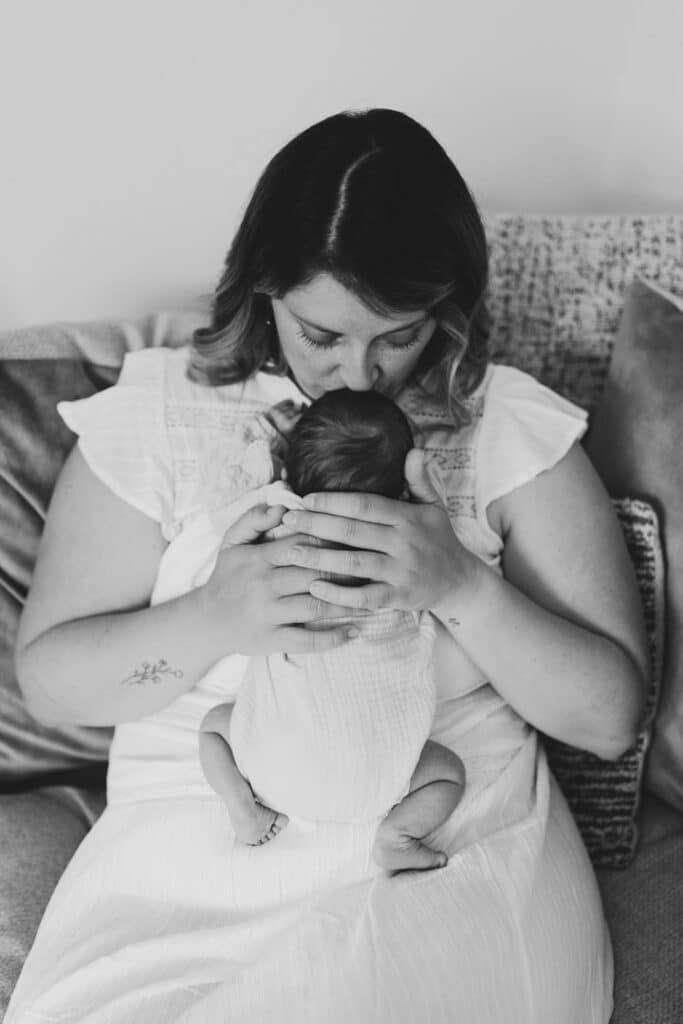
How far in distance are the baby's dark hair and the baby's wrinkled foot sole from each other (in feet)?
1.38

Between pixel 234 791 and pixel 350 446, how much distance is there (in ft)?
1.46

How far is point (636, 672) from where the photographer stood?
1.30m

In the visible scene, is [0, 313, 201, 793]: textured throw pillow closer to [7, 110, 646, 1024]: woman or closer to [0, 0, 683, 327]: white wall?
[7, 110, 646, 1024]: woman

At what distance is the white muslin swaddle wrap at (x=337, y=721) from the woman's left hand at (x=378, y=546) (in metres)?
0.05

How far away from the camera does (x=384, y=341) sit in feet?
3.92

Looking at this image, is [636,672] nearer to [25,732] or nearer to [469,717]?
[469,717]

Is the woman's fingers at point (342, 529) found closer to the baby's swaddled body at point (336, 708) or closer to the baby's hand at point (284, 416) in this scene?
the baby's swaddled body at point (336, 708)

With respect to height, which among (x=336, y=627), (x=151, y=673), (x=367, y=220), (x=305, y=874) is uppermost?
(x=367, y=220)

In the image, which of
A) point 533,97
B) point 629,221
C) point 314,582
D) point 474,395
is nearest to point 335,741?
point 314,582

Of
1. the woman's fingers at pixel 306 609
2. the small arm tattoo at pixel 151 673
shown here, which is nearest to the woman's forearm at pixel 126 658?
the small arm tattoo at pixel 151 673

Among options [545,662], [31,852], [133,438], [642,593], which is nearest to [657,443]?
[642,593]

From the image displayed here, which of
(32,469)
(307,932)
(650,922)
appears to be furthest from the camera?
(32,469)

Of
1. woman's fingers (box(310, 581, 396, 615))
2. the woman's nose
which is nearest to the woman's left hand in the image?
woman's fingers (box(310, 581, 396, 615))

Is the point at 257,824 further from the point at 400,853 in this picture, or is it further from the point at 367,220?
the point at 367,220
